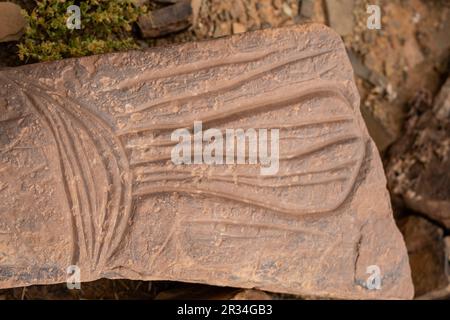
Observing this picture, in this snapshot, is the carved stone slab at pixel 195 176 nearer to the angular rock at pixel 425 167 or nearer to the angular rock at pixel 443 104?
the angular rock at pixel 425 167

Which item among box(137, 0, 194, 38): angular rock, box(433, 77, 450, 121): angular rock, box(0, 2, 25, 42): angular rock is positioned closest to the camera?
box(0, 2, 25, 42): angular rock

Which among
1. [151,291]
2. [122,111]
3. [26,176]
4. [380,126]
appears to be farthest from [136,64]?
[380,126]

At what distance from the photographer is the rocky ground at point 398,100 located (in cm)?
344

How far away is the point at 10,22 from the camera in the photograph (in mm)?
3027

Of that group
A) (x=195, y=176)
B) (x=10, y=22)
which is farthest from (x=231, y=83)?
(x=10, y=22)

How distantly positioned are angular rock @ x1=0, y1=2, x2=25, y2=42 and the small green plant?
A: 0.19 feet

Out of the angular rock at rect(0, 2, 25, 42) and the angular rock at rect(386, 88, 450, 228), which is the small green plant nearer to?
the angular rock at rect(0, 2, 25, 42)

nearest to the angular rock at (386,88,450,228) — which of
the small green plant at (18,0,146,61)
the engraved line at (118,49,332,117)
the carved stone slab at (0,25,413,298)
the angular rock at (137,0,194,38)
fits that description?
the carved stone slab at (0,25,413,298)

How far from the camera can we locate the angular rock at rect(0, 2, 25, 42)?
3002mm

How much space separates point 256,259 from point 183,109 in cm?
74

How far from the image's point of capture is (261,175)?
8.57 ft

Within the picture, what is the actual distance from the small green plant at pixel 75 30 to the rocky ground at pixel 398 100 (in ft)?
0.65

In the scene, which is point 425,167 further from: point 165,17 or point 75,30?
point 75,30

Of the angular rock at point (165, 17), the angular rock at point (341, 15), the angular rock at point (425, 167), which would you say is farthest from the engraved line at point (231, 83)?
the angular rock at point (425, 167)
